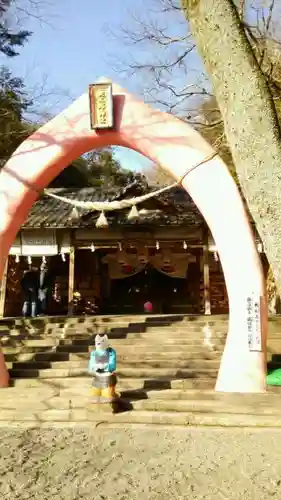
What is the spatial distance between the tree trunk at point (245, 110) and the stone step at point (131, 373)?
6163 mm

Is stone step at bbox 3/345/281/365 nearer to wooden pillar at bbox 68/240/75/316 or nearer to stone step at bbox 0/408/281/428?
stone step at bbox 0/408/281/428

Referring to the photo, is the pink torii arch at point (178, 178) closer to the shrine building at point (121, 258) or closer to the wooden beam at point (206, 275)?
the shrine building at point (121, 258)

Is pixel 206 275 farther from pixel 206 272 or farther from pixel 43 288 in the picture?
pixel 43 288

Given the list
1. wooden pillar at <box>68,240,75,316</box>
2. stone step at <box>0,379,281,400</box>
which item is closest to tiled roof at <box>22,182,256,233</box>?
wooden pillar at <box>68,240,75,316</box>

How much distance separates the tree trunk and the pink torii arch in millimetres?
4144

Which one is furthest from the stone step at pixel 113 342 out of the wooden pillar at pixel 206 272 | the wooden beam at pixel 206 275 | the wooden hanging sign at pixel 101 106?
the wooden hanging sign at pixel 101 106

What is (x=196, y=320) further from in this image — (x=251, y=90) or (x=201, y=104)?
(x=251, y=90)

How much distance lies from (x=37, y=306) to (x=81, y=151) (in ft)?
23.7

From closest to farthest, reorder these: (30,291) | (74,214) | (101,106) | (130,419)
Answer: (130,419) < (101,106) < (74,214) < (30,291)

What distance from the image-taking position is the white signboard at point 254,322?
309 inches

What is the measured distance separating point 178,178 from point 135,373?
397 centimetres

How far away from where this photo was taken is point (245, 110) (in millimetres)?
3723

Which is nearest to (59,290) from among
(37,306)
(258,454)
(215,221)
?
(37,306)

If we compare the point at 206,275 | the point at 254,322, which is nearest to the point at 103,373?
the point at 254,322
